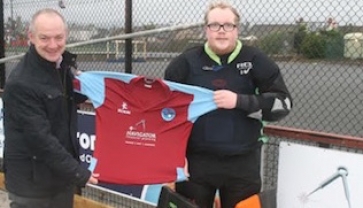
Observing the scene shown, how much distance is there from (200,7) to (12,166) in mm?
2434

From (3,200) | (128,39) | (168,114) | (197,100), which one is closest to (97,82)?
(168,114)

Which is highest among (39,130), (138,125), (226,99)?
(226,99)

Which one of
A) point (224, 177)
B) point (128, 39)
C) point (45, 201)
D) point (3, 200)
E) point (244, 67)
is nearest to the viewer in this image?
point (45, 201)

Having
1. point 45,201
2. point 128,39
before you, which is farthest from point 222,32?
point 128,39

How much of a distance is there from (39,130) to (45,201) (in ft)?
1.55

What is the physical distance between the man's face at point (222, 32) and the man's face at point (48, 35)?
31.0 inches

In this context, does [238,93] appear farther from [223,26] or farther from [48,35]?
[48,35]

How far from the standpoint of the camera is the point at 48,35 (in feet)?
8.30

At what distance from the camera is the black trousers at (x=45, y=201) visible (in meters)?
2.73

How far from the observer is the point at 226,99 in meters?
2.83

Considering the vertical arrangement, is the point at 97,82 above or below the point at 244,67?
below

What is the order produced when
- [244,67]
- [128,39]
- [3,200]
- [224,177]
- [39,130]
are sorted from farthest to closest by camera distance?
[3,200] < [128,39] < [224,177] < [244,67] < [39,130]

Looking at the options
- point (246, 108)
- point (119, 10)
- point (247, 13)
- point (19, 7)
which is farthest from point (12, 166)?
point (19, 7)

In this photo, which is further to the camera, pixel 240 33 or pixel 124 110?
pixel 240 33
